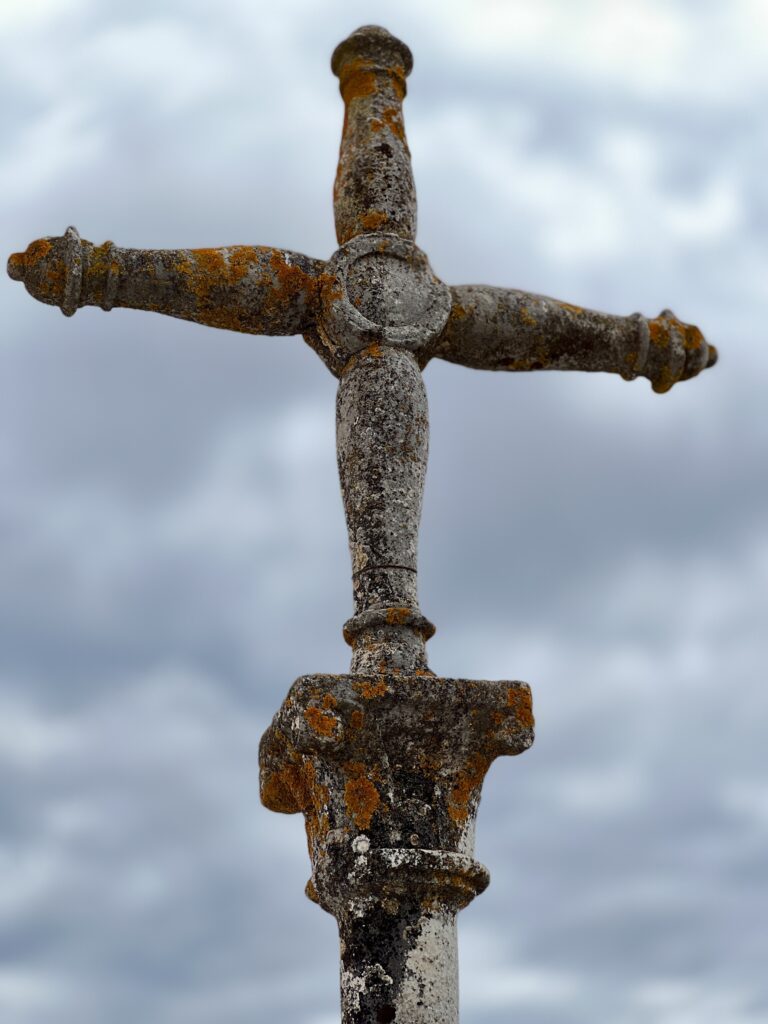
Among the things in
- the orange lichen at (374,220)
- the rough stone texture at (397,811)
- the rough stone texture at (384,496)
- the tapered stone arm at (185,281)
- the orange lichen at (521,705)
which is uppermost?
the orange lichen at (374,220)

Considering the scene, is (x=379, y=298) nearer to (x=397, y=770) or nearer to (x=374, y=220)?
(x=374, y=220)

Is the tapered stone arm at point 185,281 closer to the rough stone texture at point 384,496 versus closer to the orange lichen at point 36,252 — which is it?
the orange lichen at point 36,252

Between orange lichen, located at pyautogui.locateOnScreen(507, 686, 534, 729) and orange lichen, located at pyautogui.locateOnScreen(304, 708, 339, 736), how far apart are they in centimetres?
68

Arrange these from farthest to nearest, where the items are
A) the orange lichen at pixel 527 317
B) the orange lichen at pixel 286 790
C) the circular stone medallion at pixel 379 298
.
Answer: the orange lichen at pixel 527 317, the circular stone medallion at pixel 379 298, the orange lichen at pixel 286 790

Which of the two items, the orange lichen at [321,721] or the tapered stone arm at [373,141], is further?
the tapered stone arm at [373,141]

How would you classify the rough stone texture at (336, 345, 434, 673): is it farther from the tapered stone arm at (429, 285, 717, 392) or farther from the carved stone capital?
the tapered stone arm at (429, 285, 717, 392)

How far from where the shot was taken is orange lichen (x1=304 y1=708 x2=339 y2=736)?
5.04 meters

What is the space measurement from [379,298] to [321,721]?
214 centimetres

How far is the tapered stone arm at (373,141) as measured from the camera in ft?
22.1

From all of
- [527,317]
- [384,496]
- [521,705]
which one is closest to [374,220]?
[527,317]

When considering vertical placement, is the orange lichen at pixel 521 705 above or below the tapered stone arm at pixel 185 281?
below

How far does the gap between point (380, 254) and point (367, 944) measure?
3.02 m

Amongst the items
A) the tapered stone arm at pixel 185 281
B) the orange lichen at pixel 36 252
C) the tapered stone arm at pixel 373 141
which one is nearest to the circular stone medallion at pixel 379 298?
the tapered stone arm at pixel 185 281

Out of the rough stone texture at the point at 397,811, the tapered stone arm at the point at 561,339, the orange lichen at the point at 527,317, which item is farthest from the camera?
the orange lichen at the point at 527,317
